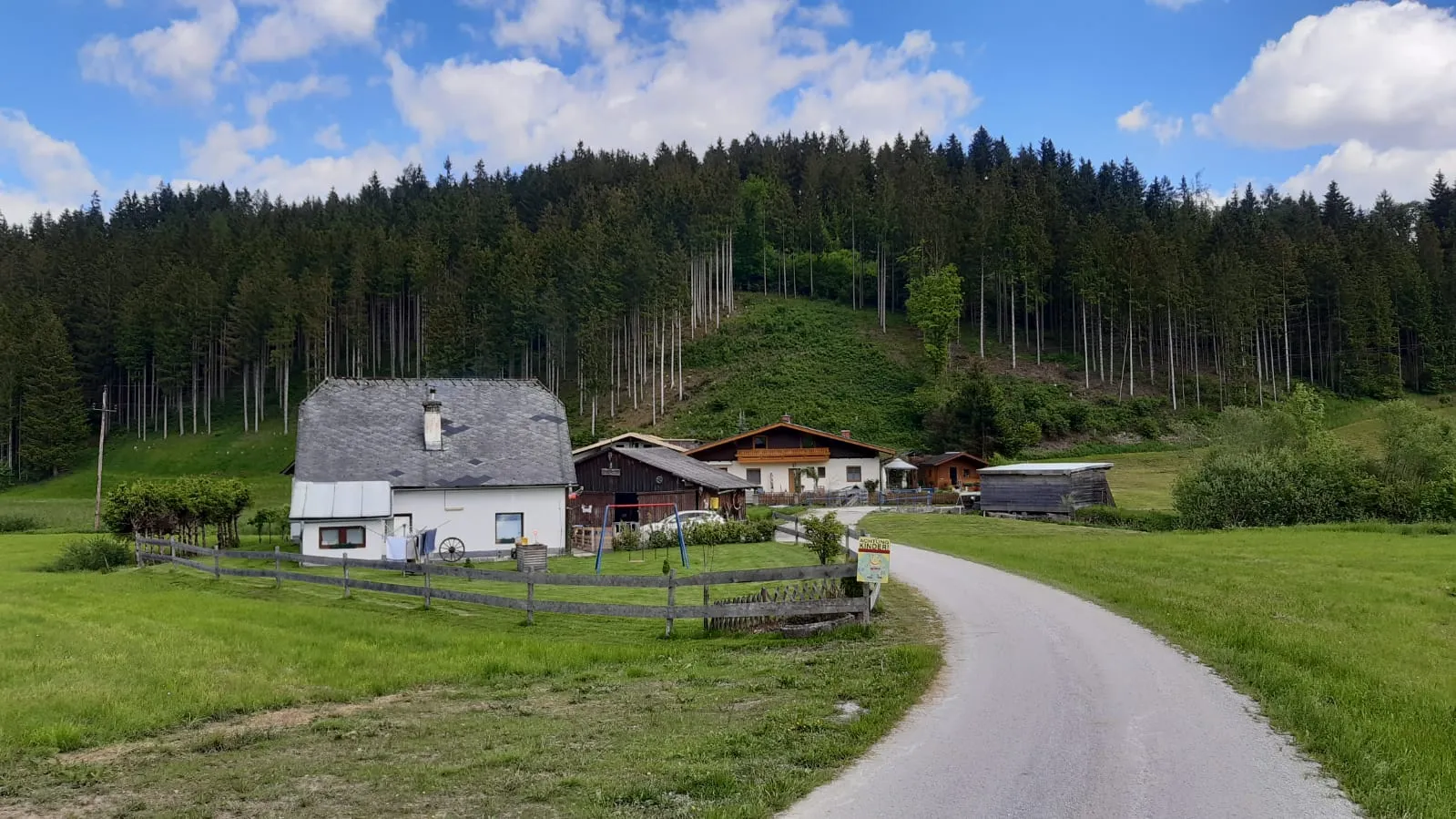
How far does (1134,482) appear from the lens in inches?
2293

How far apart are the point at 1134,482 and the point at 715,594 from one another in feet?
151

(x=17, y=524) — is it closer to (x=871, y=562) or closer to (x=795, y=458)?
(x=795, y=458)

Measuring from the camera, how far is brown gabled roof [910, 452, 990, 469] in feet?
212

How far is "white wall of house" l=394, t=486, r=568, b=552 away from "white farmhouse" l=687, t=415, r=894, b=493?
27.0m

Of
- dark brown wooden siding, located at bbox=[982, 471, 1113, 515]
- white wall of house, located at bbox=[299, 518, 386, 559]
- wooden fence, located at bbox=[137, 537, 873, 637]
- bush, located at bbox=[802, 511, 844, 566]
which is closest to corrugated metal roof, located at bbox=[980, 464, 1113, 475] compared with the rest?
dark brown wooden siding, located at bbox=[982, 471, 1113, 515]

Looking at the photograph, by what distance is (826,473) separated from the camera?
63.9m

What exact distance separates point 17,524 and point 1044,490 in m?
54.2

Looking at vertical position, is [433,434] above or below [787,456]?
above

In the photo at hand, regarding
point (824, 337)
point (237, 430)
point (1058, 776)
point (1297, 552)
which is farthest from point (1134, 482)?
point (237, 430)

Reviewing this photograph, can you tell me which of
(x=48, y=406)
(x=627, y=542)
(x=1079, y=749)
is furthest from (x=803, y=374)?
(x=1079, y=749)

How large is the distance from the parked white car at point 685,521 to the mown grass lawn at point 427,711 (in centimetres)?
1849

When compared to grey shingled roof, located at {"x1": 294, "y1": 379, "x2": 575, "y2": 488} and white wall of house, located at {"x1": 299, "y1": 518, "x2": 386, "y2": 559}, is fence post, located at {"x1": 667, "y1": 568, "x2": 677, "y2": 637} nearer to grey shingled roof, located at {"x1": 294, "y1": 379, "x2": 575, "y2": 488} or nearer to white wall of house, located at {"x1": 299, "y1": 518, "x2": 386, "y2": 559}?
white wall of house, located at {"x1": 299, "y1": 518, "x2": 386, "y2": 559}

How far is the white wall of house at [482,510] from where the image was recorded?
34.8 meters

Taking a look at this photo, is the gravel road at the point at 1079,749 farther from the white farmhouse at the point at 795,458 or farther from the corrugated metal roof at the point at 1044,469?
the white farmhouse at the point at 795,458
